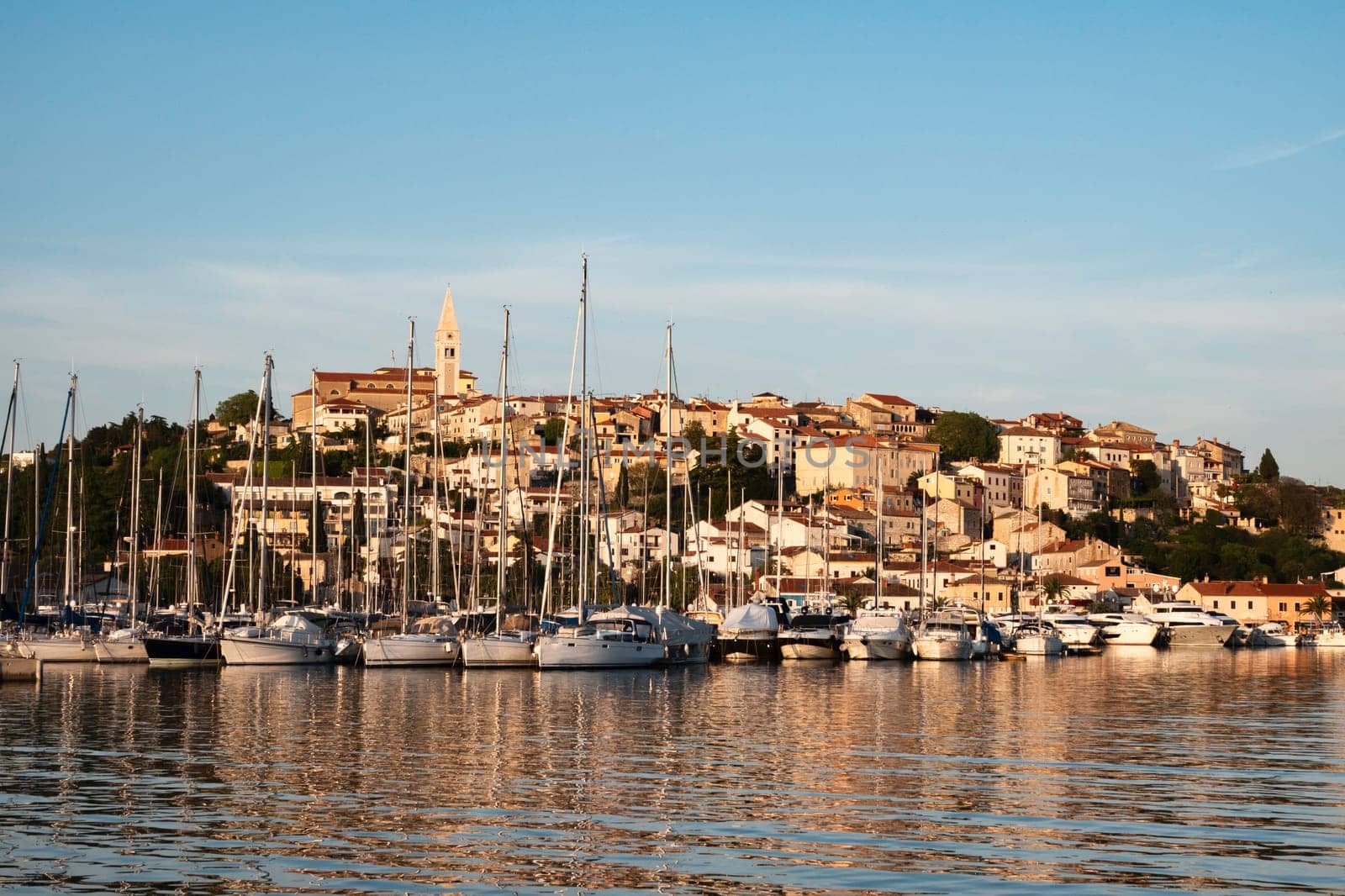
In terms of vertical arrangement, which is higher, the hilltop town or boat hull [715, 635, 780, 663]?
the hilltop town

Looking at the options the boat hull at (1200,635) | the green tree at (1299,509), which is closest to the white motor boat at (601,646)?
the boat hull at (1200,635)

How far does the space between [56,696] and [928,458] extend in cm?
11980

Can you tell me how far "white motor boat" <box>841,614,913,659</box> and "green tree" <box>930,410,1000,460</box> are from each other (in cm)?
9845

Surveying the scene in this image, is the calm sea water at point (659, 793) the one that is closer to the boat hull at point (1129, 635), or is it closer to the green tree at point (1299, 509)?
the boat hull at point (1129, 635)

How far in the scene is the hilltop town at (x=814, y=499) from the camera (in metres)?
95.4

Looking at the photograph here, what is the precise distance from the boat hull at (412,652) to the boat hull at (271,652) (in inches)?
88.4

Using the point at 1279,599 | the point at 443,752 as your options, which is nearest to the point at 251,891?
the point at 443,752

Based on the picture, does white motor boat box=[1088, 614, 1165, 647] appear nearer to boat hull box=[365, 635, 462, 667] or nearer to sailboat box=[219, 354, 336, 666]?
boat hull box=[365, 635, 462, 667]

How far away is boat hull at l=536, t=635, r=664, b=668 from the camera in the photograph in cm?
4500

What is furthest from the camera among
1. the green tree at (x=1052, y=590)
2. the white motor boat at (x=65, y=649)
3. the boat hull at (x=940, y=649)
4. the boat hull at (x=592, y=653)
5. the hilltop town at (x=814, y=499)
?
the green tree at (x=1052, y=590)

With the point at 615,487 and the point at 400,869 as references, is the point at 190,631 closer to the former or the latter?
the point at 400,869

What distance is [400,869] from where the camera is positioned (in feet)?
47.2

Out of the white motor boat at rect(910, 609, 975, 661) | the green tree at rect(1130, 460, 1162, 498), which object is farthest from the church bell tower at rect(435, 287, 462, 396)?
the white motor boat at rect(910, 609, 975, 661)

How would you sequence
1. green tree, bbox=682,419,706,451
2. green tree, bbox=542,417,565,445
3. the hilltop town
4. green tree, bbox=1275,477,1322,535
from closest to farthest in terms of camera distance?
1. the hilltop town
2. green tree, bbox=1275,477,1322,535
3. green tree, bbox=682,419,706,451
4. green tree, bbox=542,417,565,445
